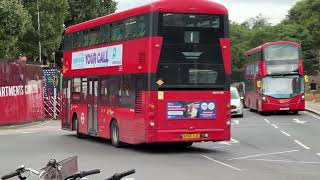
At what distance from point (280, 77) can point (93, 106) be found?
1848 cm

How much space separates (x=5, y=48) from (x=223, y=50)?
23198mm

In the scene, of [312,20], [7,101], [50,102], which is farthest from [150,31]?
[312,20]

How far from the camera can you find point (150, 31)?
17.8m

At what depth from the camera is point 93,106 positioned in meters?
22.3

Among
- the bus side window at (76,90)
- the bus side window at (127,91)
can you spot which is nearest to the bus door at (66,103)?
the bus side window at (76,90)

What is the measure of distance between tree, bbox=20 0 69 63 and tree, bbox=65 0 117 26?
29.5ft

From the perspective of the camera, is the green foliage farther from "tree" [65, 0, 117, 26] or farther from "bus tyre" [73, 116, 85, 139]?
"bus tyre" [73, 116, 85, 139]

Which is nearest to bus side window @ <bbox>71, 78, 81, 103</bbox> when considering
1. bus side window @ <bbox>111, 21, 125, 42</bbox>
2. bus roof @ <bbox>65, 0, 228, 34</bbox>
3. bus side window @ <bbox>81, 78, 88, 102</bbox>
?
bus side window @ <bbox>81, 78, 88, 102</bbox>

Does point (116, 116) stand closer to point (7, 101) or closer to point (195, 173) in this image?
point (195, 173)

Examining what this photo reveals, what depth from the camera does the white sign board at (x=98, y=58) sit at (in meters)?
19.9

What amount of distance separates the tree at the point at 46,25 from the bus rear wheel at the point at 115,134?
3136 centimetres

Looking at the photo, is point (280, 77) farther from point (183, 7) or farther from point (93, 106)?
point (183, 7)

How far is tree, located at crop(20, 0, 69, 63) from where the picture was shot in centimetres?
5130

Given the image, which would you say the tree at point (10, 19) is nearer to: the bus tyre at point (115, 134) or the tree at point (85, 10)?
the bus tyre at point (115, 134)
